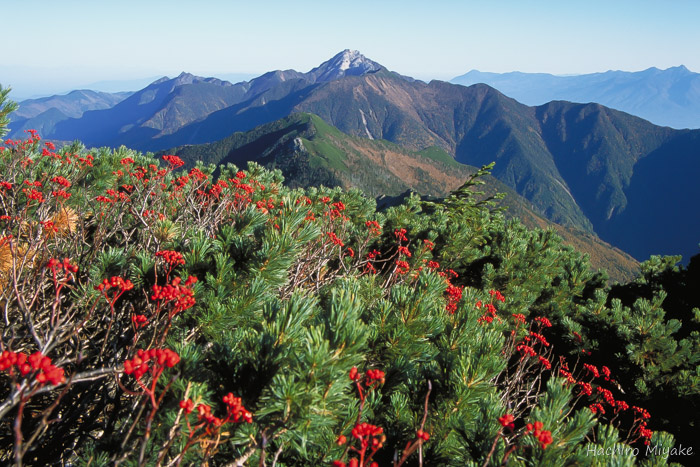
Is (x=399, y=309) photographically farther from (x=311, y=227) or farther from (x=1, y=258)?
(x=1, y=258)

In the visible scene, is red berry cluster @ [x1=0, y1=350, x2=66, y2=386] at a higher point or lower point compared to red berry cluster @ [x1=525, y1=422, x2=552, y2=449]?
higher

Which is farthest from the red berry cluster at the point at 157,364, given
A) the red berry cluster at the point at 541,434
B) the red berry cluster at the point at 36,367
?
the red berry cluster at the point at 541,434

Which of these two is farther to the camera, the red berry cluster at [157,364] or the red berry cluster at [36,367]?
the red berry cluster at [157,364]

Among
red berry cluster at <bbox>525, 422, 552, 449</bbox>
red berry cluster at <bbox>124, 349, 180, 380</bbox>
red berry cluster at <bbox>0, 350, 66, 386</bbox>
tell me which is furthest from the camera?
red berry cluster at <bbox>525, 422, 552, 449</bbox>

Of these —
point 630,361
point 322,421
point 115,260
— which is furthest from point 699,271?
point 115,260

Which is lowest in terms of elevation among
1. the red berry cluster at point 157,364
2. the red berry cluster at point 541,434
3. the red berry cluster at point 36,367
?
the red berry cluster at point 541,434

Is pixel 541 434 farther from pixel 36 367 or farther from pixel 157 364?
pixel 36 367

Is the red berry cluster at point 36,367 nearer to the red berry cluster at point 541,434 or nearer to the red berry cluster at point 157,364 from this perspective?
the red berry cluster at point 157,364

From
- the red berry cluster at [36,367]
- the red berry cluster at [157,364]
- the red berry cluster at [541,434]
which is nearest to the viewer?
the red berry cluster at [36,367]

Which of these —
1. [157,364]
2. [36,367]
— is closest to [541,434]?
[157,364]

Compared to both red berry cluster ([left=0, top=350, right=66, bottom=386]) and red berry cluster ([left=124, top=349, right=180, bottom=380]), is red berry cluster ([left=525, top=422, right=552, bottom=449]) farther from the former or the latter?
red berry cluster ([left=0, top=350, right=66, bottom=386])

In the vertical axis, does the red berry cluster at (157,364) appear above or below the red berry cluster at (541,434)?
above

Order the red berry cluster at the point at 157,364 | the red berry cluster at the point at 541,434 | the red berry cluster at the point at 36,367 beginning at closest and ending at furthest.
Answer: the red berry cluster at the point at 36,367
the red berry cluster at the point at 157,364
the red berry cluster at the point at 541,434

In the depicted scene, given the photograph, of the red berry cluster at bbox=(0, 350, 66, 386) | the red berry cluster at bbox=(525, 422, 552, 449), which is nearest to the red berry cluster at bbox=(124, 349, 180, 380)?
the red berry cluster at bbox=(0, 350, 66, 386)
